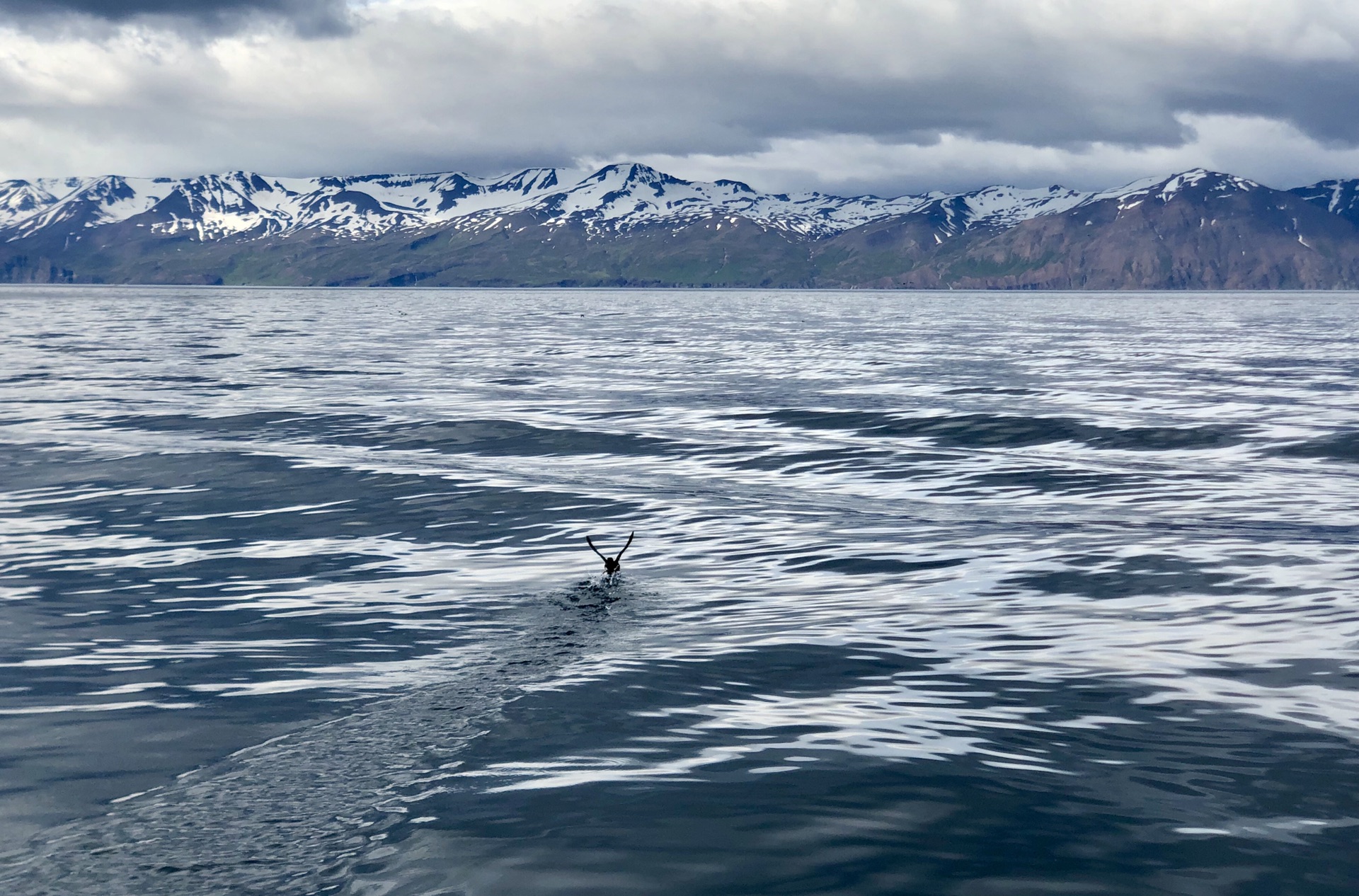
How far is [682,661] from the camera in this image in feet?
47.6

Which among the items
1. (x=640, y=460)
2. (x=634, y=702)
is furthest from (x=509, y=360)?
(x=634, y=702)

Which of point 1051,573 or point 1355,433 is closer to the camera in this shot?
point 1051,573

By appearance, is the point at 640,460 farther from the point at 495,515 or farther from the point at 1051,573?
the point at 1051,573

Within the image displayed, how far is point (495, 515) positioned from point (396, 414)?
65.9 feet

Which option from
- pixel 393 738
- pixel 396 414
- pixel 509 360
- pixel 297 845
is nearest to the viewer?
pixel 297 845

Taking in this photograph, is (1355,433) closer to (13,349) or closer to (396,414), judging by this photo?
(396,414)

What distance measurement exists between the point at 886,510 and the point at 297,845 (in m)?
18.3

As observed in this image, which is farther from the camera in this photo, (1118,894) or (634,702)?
(634,702)

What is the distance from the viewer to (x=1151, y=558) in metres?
20.2

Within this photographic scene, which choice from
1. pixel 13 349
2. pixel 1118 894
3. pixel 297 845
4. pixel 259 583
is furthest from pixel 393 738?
pixel 13 349

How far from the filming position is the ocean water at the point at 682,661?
9.20 metres

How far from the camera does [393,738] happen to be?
1152cm

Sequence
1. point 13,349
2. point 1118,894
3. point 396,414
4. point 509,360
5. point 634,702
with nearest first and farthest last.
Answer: point 1118,894 < point 634,702 < point 396,414 < point 509,360 < point 13,349

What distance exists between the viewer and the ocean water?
9203 mm
